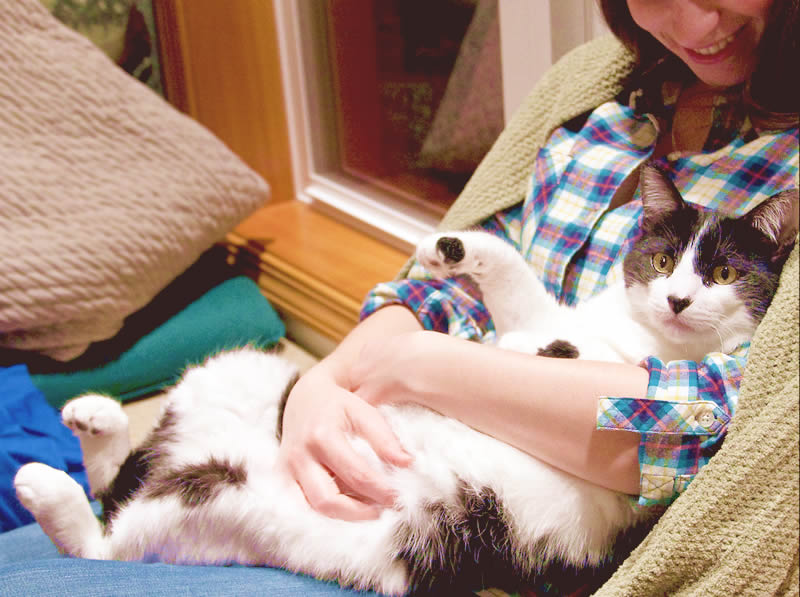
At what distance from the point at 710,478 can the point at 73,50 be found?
1.59 m

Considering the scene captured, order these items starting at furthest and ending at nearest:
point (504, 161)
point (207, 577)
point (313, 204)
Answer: point (313, 204), point (504, 161), point (207, 577)

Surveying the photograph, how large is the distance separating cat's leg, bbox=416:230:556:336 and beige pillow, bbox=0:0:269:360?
0.85 m

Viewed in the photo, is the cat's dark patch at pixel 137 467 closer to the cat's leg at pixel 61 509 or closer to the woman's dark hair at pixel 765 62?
the cat's leg at pixel 61 509

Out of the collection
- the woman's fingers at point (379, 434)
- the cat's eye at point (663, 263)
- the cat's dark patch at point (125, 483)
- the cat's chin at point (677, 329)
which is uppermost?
the cat's eye at point (663, 263)

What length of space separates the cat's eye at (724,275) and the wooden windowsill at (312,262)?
37.3 inches

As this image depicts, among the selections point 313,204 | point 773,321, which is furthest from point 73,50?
point 773,321

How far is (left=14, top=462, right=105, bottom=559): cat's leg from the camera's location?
101 centimetres

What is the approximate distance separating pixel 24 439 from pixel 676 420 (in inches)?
42.6

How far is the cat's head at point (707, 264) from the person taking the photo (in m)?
0.87

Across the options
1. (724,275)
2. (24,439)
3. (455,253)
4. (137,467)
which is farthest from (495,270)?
(24,439)

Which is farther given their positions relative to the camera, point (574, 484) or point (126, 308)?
point (126, 308)

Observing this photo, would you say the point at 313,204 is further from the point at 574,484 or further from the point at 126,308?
the point at 574,484

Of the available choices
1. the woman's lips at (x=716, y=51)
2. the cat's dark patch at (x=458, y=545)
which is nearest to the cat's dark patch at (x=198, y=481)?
the cat's dark patch at (x=458, y=545)

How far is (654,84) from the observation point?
113cm
